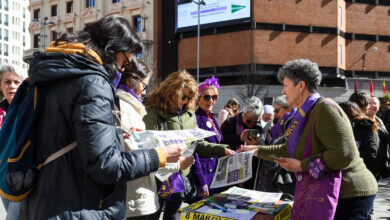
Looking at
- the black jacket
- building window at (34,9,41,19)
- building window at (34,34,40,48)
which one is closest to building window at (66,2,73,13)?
building window at (34,9,41,19)

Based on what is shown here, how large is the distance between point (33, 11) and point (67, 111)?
49778mm

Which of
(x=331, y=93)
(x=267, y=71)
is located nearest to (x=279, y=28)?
(x=267, y=71)

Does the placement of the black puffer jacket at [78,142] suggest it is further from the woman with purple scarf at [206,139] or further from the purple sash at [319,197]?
the woman with purple scarf at [206,139]

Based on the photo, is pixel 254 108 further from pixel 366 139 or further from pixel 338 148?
pixel 338 148

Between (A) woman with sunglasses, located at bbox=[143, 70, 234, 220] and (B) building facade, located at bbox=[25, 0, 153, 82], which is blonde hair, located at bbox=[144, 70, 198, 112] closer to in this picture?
(A) woman with sunglasses, located at bbox=[143, 70, 234, 220]

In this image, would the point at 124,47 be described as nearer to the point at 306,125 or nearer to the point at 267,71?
the point at 306,125

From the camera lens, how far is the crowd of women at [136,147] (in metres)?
1.55

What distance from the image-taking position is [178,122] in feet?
11.6

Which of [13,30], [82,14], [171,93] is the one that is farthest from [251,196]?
[13,30]

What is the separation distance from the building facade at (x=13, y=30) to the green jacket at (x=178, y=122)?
8755 cm

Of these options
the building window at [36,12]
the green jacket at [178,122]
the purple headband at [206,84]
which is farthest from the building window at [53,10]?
the green jacket at [178,122]

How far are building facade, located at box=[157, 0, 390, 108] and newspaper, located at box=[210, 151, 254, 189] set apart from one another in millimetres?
26624

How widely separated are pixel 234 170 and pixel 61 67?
1809 millimetres

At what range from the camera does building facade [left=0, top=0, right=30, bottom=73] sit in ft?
275
